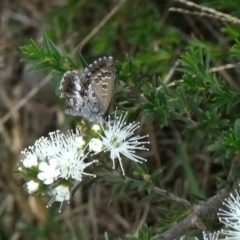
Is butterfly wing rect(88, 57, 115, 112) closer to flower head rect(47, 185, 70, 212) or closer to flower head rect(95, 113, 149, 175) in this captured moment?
flower head rect(95, 113, 149, 175)

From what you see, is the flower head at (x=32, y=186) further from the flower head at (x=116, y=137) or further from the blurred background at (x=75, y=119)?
the blurred background at (x=75, y=119)

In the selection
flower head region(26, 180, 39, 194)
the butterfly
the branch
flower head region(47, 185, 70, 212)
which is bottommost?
the branch

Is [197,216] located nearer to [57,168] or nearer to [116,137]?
[116,137]

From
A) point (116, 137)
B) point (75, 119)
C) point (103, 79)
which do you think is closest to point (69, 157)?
point (116, 137)

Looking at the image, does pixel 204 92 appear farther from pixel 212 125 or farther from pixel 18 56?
pixel 18 56

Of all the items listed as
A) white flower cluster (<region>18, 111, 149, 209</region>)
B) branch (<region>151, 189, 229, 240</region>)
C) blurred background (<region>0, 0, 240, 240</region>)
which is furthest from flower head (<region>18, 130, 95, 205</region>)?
blurred background (<region>0, 0, 240, 240</region>)

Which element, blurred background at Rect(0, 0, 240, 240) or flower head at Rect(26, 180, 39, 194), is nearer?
flower head at Rect(26, 180, 39, 194)

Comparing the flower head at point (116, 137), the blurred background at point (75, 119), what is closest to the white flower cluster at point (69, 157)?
the flower head at point (116, 137)
